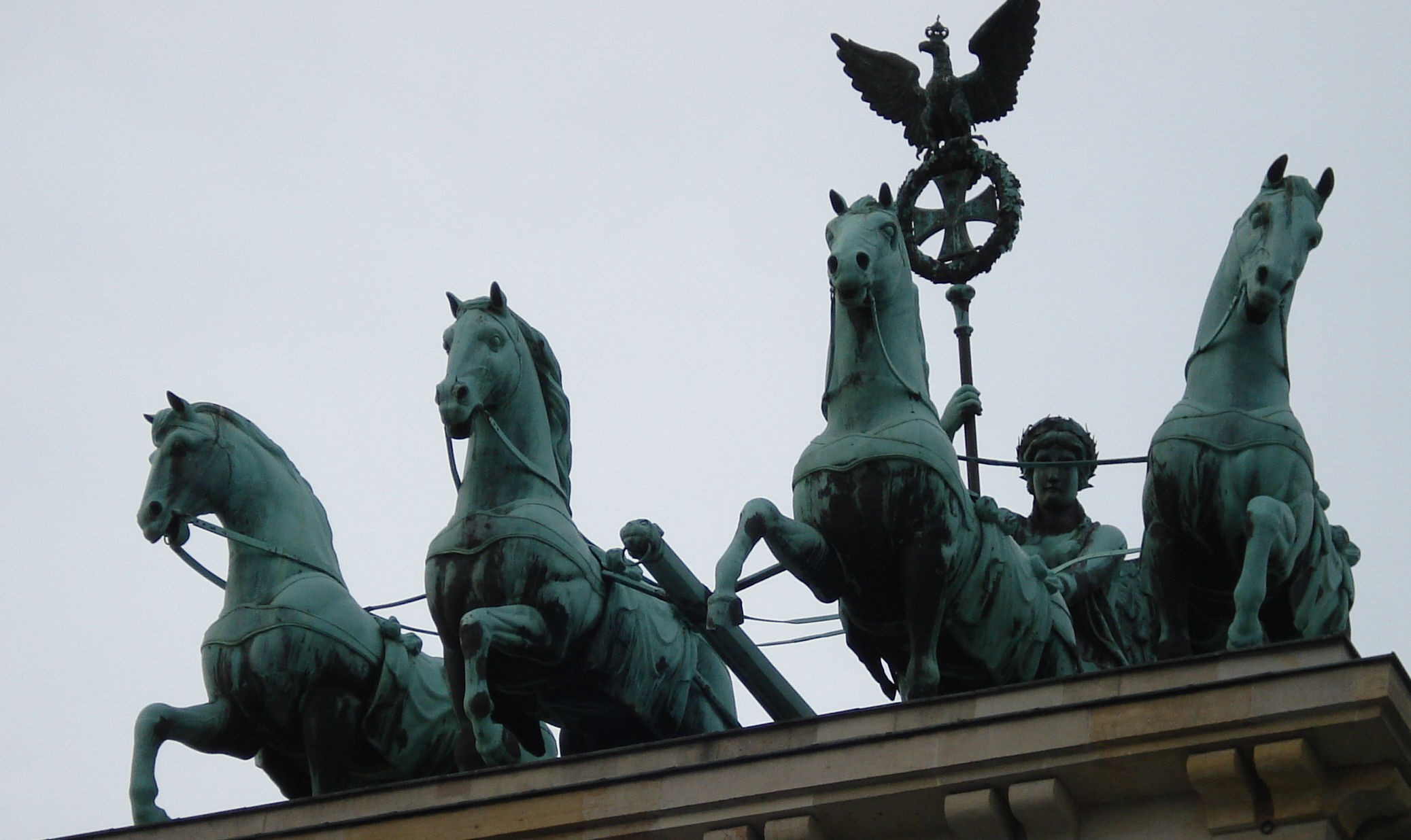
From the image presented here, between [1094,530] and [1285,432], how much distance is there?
332 centimetres

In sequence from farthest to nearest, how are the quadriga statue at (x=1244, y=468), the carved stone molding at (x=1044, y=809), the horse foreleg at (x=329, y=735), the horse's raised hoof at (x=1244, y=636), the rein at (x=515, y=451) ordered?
the rein at (x=515, y=451), the horse foreleg at (x=329, y=735), the quadriga statue at (x=1244, y=468), the horse's raised hoof at (x=1244, y=636), the carved stone molding at (x=1044, y=809)

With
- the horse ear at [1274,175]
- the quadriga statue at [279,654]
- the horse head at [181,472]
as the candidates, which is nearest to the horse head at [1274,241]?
the horse ear at [1274,175]

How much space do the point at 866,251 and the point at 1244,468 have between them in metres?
2.14

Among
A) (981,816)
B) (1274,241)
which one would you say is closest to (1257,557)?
(1274,241)

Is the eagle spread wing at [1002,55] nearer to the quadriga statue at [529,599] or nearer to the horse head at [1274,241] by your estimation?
the quadriga statue at [529,599]

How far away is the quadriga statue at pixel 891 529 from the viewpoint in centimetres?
1630

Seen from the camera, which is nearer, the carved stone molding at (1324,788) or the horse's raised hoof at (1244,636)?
the carved stone molding at (1324,788)

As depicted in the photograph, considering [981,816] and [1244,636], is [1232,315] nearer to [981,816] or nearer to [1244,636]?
[1244,636]

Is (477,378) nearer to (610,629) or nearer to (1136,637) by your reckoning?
(610,629)

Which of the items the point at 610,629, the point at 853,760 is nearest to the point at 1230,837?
the point at 853,760

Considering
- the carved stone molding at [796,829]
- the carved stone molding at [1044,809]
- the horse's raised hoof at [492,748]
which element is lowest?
the carved stone molding at [1044,809]

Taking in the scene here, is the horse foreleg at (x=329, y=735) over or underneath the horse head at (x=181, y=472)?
underneath

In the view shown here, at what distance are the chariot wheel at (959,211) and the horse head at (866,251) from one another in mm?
2336

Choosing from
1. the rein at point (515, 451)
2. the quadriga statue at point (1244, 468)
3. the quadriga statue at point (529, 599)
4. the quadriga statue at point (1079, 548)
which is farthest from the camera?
the quadriga statue at point (1079, 548)
